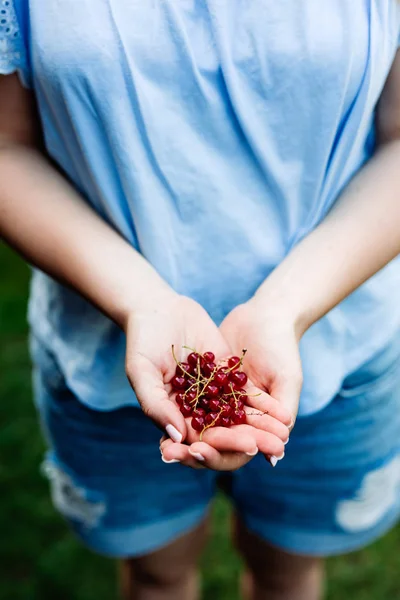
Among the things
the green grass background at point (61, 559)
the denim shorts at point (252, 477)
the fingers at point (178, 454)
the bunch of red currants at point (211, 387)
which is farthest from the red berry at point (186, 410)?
the green grass background at point (61, 559)

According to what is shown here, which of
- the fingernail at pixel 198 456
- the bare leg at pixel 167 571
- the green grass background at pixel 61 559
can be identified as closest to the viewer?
the fingernail at pixel 198 456

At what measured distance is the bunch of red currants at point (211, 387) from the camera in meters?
1.16

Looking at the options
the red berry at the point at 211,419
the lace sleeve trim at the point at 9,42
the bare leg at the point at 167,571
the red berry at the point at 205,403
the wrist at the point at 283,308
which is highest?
the lace sleeve trim at the point at 9,42

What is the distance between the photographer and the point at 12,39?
45.7 inches

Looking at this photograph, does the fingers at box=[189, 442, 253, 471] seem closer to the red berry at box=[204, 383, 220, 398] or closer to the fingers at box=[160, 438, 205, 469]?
the fingers at box=[160, 438, 205, 469]

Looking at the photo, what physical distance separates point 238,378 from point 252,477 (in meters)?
0.40

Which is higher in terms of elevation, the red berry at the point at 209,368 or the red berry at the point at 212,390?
the red berry at the point at 209,368

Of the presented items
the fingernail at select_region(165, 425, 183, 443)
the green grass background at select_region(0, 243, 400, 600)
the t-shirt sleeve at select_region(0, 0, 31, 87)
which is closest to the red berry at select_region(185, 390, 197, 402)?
the fingernail at select_region(165, 425, 183, 443)

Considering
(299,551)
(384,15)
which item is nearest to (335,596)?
(299,551)

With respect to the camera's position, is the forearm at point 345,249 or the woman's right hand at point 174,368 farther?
the forearm at point 345,249

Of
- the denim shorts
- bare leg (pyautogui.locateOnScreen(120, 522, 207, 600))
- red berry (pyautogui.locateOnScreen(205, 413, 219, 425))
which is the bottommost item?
bare leg (pyautogui.locateOnScreen(120, 522, 207, 600))

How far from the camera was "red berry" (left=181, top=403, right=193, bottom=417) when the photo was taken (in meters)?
1.16

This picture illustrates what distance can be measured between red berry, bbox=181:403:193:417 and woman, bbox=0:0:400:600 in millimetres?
63

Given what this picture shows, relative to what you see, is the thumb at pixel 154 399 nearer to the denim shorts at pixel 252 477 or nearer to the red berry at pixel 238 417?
the red berry at pixel 238 417
